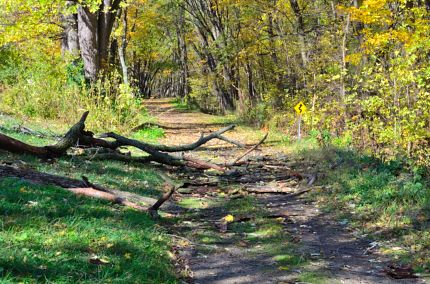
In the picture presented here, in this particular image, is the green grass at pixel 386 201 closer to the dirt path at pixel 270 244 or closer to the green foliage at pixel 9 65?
the dirt path at pixel 270 244

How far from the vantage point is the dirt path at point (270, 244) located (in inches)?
197

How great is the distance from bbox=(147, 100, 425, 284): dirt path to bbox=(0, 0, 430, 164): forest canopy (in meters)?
2.80

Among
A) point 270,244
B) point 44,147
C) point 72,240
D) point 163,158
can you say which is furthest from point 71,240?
point 163,158

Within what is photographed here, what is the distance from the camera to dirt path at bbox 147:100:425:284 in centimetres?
500

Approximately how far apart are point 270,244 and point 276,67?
18254 mm

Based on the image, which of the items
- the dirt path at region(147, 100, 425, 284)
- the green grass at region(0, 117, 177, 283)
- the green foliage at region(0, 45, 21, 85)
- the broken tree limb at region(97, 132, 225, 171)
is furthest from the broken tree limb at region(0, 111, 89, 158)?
the green foliage at region(0, 45, 21, 85)

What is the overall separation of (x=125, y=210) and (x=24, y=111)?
11.9m

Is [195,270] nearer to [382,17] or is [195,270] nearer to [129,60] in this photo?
[382,17]

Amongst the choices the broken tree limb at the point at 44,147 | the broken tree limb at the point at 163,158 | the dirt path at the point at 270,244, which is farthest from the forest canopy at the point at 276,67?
the broken tree limb at the point at 44,147

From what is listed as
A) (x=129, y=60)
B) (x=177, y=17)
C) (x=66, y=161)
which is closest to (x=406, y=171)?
(x=66, y=161)

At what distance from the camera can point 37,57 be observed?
1902 cm

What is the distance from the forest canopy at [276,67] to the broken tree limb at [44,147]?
5926mm

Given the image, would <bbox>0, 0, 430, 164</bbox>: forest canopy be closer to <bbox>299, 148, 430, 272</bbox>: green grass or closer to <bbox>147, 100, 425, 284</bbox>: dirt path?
<bbox>299, 148, 430, 272</bbox>: green grass

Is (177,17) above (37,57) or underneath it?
above
